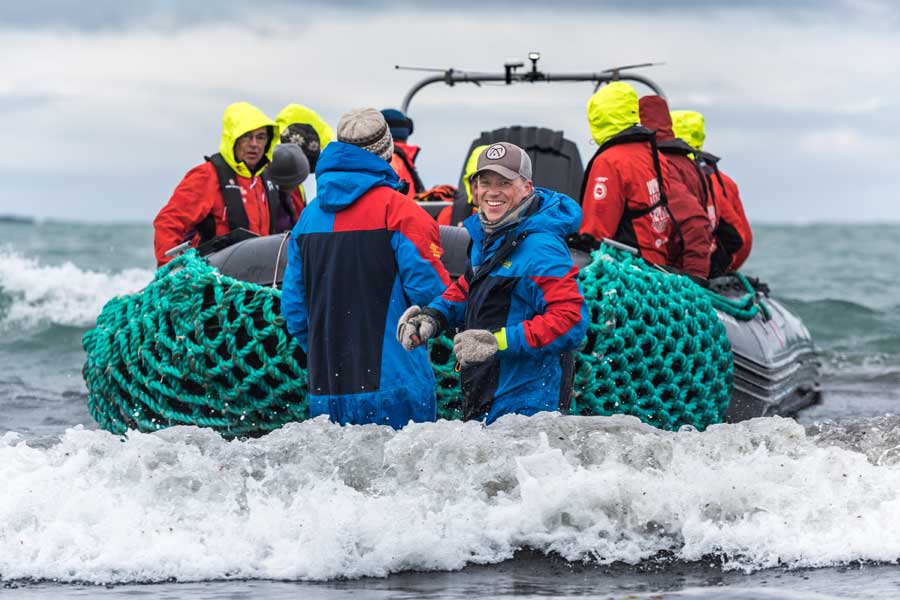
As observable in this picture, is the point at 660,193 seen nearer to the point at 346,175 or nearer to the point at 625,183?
the point at 625,183

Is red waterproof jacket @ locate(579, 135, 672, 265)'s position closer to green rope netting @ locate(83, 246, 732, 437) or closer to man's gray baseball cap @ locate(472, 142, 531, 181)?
green rope netting @ locate(83, 246, 732, 437)

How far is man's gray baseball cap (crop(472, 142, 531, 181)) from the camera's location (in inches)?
179

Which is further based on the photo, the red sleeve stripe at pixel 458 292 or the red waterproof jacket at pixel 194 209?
the red waterproof jacket at pixel 194 209

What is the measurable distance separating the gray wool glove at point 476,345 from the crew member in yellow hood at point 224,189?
2831 mm

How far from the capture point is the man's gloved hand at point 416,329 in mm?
4562

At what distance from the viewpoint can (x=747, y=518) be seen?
4488mm

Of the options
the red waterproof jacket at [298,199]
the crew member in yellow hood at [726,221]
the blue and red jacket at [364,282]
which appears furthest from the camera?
the crew member in yellow hood at [726,221]

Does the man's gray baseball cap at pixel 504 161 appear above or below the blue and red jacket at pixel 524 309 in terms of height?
above

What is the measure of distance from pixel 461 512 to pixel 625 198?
110 inches

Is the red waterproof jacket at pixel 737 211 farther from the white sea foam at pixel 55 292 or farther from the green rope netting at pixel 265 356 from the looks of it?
the white sea foam at pixel 55 292

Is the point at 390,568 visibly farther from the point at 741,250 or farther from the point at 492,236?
the point at 741,250

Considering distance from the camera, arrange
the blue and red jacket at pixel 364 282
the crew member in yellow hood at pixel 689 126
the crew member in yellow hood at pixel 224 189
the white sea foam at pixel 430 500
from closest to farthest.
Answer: the white sea foam at pixel 430 500 < the blue and red jacket at pixel 364 282 < the crew member in yellow hood at pixel 224 189 < the crew member in yellow hood at pixel 689 126

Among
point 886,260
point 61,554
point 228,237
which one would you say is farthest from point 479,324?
point 886,260

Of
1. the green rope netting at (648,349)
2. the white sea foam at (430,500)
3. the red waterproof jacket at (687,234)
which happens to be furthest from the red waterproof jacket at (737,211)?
the white sea foam at (430,500)
